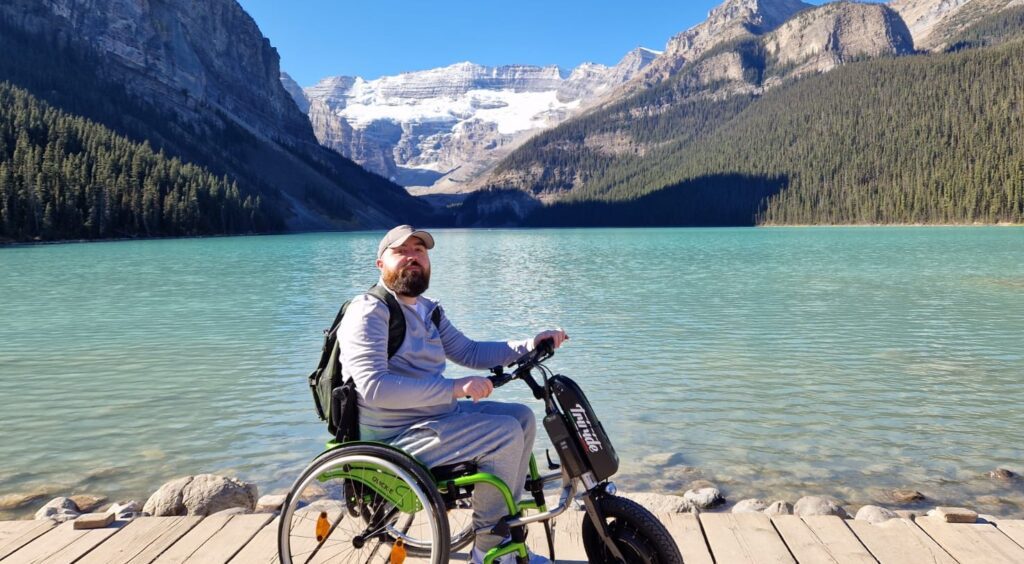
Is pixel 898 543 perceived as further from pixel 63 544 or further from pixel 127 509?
pixel 127 509

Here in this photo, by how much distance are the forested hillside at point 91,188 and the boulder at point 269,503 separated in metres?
99.5

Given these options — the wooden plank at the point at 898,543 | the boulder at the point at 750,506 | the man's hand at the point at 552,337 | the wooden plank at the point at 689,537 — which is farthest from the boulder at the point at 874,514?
the man's hand at the point at 552,337

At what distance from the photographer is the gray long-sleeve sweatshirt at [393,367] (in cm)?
441

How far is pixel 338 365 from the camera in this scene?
459 cm

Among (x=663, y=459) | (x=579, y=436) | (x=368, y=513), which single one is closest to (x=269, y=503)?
(x=368, y=513)

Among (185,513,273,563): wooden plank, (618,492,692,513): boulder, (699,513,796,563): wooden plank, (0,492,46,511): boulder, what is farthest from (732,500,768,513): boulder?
(0,492,46,511): boulder

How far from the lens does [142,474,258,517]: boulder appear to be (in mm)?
7387

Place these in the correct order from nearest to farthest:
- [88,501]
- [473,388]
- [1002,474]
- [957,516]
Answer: [473,388]
[957,516]
[88,501]
[1002,474]

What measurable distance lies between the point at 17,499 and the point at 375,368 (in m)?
7.05

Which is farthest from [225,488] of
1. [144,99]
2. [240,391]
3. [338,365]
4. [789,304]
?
[144,99]

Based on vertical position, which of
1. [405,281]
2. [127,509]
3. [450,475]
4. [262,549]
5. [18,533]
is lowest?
[127,509]

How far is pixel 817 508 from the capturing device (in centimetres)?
758

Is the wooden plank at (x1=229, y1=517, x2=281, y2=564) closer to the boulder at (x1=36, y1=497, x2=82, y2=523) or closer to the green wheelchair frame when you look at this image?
the green wheelchair frame

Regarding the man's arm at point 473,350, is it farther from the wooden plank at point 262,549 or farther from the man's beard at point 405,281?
the wooden plank at point 262,549
